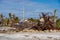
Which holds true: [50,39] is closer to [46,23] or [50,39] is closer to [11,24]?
[46,23]

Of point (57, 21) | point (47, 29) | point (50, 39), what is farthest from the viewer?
point (57, 21)

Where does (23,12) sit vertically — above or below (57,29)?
above

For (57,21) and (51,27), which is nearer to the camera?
(51,27)

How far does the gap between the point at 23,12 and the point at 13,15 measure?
0.92 m

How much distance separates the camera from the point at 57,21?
12828mm

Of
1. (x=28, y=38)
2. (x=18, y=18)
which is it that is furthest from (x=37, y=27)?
(x=28, y=38)

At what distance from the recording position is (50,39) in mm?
8570

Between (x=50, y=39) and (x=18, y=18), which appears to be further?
(x=18, y=18)

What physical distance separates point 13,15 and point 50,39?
5372 millimetres

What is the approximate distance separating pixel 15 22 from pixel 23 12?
0.98 meters

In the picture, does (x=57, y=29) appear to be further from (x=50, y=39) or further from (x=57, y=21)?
(x=50, y=39)

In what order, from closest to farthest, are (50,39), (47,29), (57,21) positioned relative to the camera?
(50,39) → (47,29) → (57,21)

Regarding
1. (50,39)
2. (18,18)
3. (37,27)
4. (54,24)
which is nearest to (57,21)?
(54,24)

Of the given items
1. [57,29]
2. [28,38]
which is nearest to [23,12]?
[57,29]
